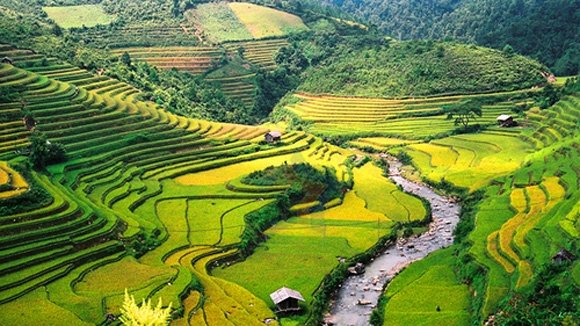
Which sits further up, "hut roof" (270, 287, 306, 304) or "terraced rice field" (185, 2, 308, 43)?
"hut roof" (270, 287, 306, 304)

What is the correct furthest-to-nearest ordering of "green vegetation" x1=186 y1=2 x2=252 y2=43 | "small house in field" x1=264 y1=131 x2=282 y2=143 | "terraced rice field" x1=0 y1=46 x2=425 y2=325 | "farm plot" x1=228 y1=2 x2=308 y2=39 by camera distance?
"farm plot" x1=228 y1=2 x2=308 y2=39, "green vegetation" x1=186 y1=2 x2=252 y2=43, "small house in field" x1=264 y1=131 x2=282 y2=143, "terraced rice field" x1=0 y1=46 x2=425 y2=325

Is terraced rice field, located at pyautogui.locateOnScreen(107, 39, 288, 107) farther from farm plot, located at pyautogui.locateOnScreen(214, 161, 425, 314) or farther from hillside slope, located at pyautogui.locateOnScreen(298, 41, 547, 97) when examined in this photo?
farm plot, located at pyautogui.locateOnScreen(214, 161, 425, 314)

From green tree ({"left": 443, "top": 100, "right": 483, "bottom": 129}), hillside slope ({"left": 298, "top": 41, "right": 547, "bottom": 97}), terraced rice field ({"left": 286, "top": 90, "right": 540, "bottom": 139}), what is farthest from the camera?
hillside slope ({"left": 298, "top": 41, "right": 547, "bottom": 97})

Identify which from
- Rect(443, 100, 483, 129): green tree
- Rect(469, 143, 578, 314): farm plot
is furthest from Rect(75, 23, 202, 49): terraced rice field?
Rect(469, 143, 578, 314): farm plot

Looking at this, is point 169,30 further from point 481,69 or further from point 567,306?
point 567,306

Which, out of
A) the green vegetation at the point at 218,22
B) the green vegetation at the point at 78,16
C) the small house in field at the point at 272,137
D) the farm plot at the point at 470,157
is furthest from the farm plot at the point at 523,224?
the green vegetation at the point at 78,16
